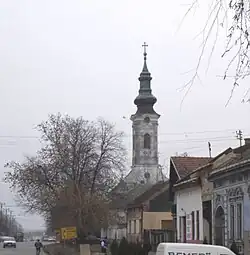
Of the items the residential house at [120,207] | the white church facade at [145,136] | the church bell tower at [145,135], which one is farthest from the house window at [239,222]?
the church bell tower at [145,135]

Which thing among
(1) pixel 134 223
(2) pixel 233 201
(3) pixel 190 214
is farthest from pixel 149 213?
(2) pixel 233 201

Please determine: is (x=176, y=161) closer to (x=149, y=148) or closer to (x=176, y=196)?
(x=176, y=196)

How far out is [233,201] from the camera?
3881cm

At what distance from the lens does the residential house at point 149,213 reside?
79.5 m

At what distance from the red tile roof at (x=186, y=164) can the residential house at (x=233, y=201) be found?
34.6ft

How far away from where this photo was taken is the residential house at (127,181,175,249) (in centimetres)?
7951

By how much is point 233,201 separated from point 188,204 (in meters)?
11.2

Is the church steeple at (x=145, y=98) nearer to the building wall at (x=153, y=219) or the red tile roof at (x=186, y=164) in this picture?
the building wall at (x=153, y=219)

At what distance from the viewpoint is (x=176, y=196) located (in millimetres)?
54062

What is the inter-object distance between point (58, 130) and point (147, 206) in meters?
17.6

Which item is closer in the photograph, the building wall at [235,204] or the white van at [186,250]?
the white van at [186,250]

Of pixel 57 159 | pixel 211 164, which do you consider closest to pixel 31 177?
pixel 57 159

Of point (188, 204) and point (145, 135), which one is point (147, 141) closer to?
point (145, 135)

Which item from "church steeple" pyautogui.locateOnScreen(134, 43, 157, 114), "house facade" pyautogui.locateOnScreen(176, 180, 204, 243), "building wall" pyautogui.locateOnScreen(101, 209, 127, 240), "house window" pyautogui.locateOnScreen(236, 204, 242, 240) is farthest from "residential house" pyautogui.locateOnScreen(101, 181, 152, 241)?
"house window" pyautogui.locateOnScreen(236, 204, 242, 240)
